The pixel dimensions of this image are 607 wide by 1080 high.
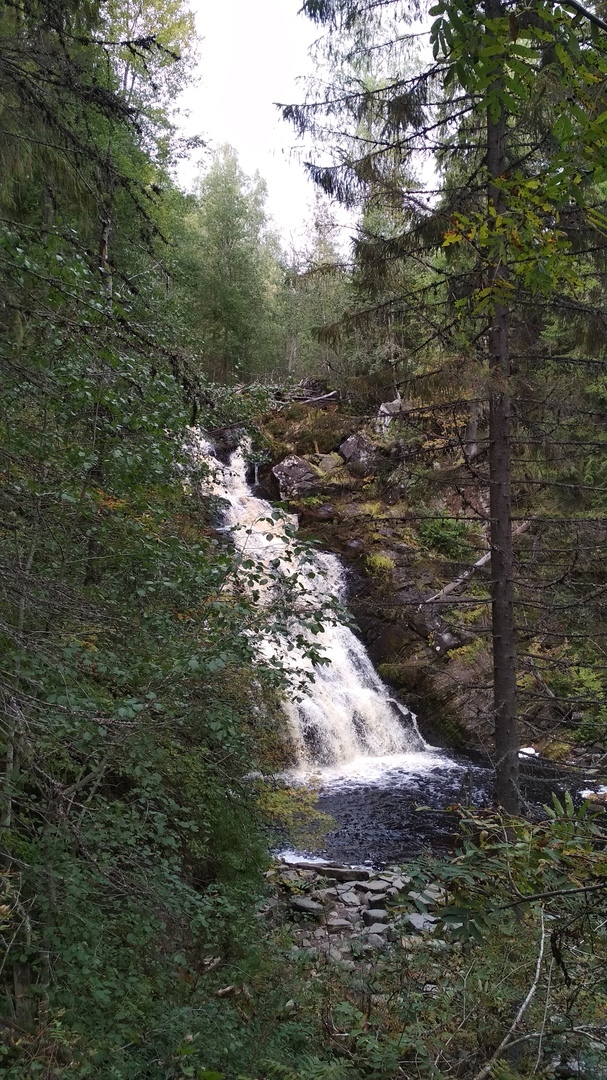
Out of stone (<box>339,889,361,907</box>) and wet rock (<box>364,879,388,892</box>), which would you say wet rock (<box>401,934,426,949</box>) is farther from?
wet rock (<box>364,879,388,892</box>)

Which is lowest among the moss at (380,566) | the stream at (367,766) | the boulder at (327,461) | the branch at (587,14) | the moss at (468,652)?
the stream at (367,766)

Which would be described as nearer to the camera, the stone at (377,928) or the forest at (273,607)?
the forest at (273,607)

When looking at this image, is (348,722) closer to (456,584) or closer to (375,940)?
(456,584)

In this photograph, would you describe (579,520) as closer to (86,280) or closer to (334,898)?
(86,280)

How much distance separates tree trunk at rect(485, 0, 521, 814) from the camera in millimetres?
5688

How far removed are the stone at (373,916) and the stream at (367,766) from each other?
1263mm

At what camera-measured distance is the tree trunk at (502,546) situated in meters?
5.69

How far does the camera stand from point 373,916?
6.78 m

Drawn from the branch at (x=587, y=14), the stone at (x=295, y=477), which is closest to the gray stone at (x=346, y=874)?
the branch at (x=587, y=14)

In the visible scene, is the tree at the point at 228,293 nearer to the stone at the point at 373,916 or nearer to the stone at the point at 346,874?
the stone at the point at 346,874

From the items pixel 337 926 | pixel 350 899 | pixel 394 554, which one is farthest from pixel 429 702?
pixel 337 926

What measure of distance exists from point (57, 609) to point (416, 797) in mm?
8765

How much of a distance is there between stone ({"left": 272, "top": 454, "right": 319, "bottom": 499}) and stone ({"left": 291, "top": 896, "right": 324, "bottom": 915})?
1174 centimetres

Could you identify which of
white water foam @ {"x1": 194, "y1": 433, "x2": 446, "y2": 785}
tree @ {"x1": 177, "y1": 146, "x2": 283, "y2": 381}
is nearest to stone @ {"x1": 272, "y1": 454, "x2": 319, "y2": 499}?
white water foam @ {"x1": 194, "y1": 433, "x2": 446, "y2": 785}
